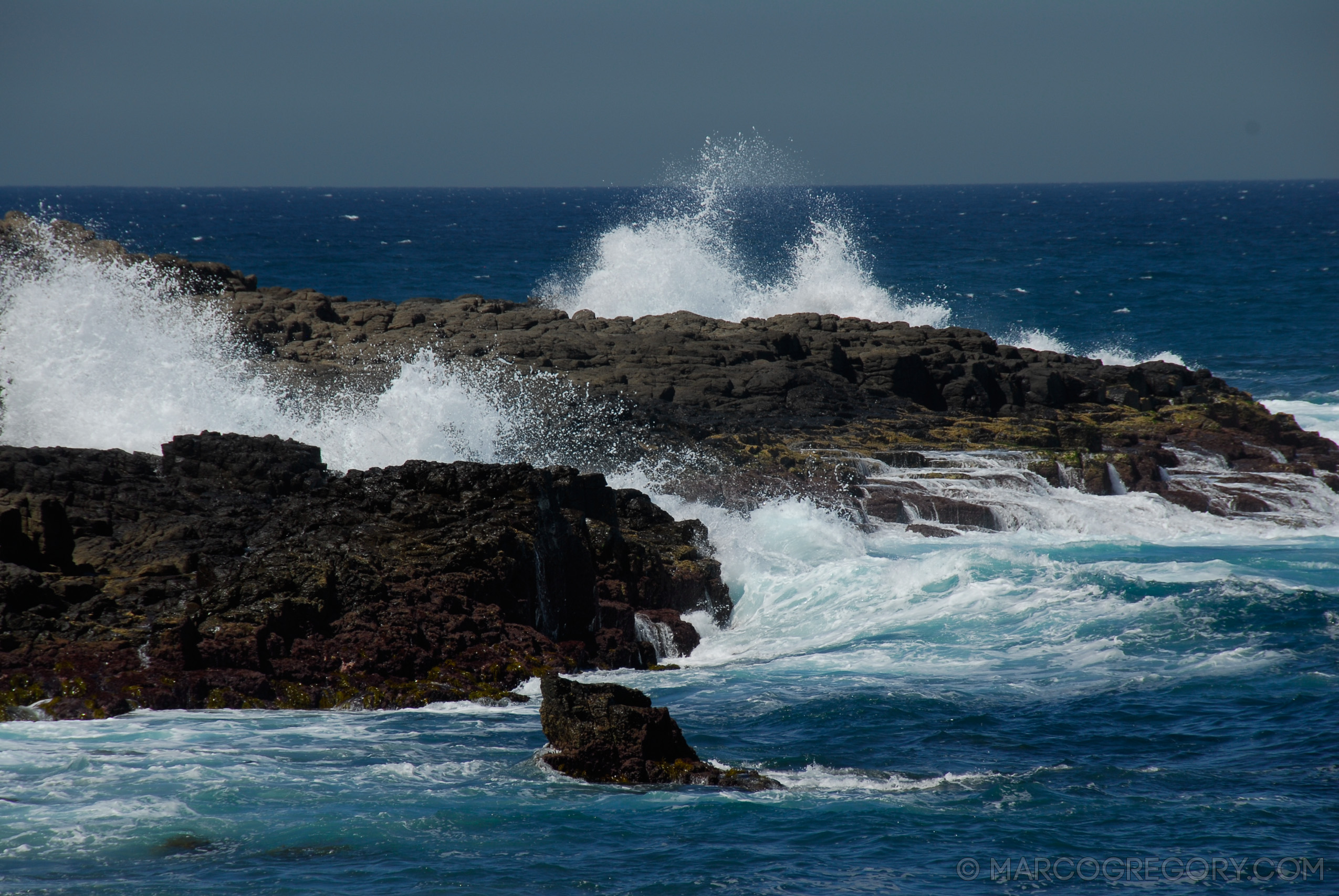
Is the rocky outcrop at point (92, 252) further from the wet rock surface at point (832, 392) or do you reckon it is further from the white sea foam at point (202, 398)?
the white sea foam at point (202, 398)

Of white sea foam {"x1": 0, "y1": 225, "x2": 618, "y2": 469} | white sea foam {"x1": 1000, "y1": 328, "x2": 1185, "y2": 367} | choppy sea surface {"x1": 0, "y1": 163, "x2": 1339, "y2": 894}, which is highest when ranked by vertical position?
white sea foam {"x1": 1000, "y1": 328, "x2": 1185, "y2": 367}

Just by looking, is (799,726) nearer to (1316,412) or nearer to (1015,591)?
(1015,591)

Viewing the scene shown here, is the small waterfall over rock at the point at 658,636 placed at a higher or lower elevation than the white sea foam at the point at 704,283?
lower

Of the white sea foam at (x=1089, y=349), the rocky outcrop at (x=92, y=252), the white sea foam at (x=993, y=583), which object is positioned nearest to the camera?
the white sea foam at (x=993, y=583)

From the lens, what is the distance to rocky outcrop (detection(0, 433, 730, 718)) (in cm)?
1086

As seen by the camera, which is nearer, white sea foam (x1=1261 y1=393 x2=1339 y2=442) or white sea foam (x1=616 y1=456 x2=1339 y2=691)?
white sea foam (x1=616 y1=456 x2=1339 y2=691)

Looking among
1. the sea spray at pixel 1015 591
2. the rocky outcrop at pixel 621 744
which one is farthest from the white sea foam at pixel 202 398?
the rocky outcrop at pixel 621 744

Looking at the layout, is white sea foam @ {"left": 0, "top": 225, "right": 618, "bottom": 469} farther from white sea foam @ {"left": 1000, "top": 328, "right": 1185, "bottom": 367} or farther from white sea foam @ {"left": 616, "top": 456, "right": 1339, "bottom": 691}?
Answer: white sea foam @ {"left": 1000, "top": 328, "right": 1185, "bottom": 367}

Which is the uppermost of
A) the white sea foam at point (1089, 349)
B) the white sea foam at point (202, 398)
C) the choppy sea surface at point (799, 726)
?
the white sea foam at point (1089, 349)

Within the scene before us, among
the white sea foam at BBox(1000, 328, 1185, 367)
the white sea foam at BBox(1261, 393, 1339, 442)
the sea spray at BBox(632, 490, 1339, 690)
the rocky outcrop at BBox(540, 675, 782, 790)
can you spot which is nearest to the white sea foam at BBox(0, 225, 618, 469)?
the sea spray at BBox(632, 490, 1339, 690)

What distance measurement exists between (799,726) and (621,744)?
2126 mm

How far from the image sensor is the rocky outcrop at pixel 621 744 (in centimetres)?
912

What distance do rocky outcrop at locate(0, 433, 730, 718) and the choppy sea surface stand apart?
519 millimetres

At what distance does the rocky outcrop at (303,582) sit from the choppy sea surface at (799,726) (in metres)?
0.52
